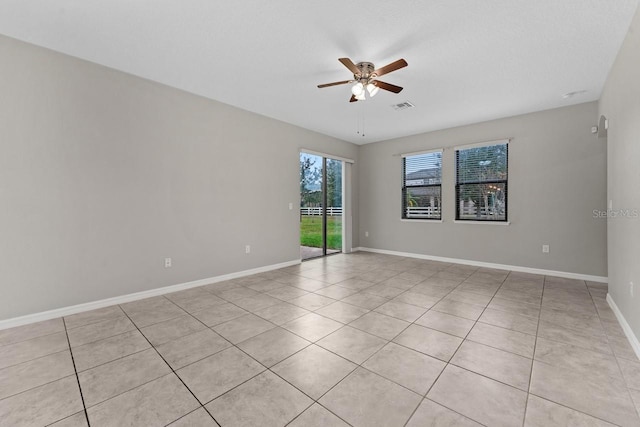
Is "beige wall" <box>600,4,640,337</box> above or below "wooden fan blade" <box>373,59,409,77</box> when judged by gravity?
below

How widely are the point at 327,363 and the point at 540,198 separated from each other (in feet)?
14.7

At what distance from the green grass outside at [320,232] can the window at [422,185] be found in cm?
156

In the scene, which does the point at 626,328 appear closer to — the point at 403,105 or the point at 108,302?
the point at 403,105

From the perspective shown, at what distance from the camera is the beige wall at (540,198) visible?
13.2 feet

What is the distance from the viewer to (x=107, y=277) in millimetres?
3061

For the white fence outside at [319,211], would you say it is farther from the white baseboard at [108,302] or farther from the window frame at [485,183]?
the window frame at [485,183]


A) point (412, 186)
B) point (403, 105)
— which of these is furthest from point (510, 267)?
point (403, 105)

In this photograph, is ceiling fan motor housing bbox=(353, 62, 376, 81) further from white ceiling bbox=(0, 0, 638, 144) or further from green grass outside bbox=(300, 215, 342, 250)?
green grass outside bbox=(300, 215, 342, 250)

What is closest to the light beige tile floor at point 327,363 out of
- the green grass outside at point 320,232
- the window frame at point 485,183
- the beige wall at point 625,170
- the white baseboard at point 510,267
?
the beige wall at point 625,170

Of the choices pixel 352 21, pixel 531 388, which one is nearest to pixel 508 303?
pixel 531 388

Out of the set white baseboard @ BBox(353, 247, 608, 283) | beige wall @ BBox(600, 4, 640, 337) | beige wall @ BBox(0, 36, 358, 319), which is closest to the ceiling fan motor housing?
beige wall @ BBox(600, 4, 640, 337)

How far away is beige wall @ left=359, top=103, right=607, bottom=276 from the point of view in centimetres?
403

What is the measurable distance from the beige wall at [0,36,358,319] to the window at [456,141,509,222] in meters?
3.83

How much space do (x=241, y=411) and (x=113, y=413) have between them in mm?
697
